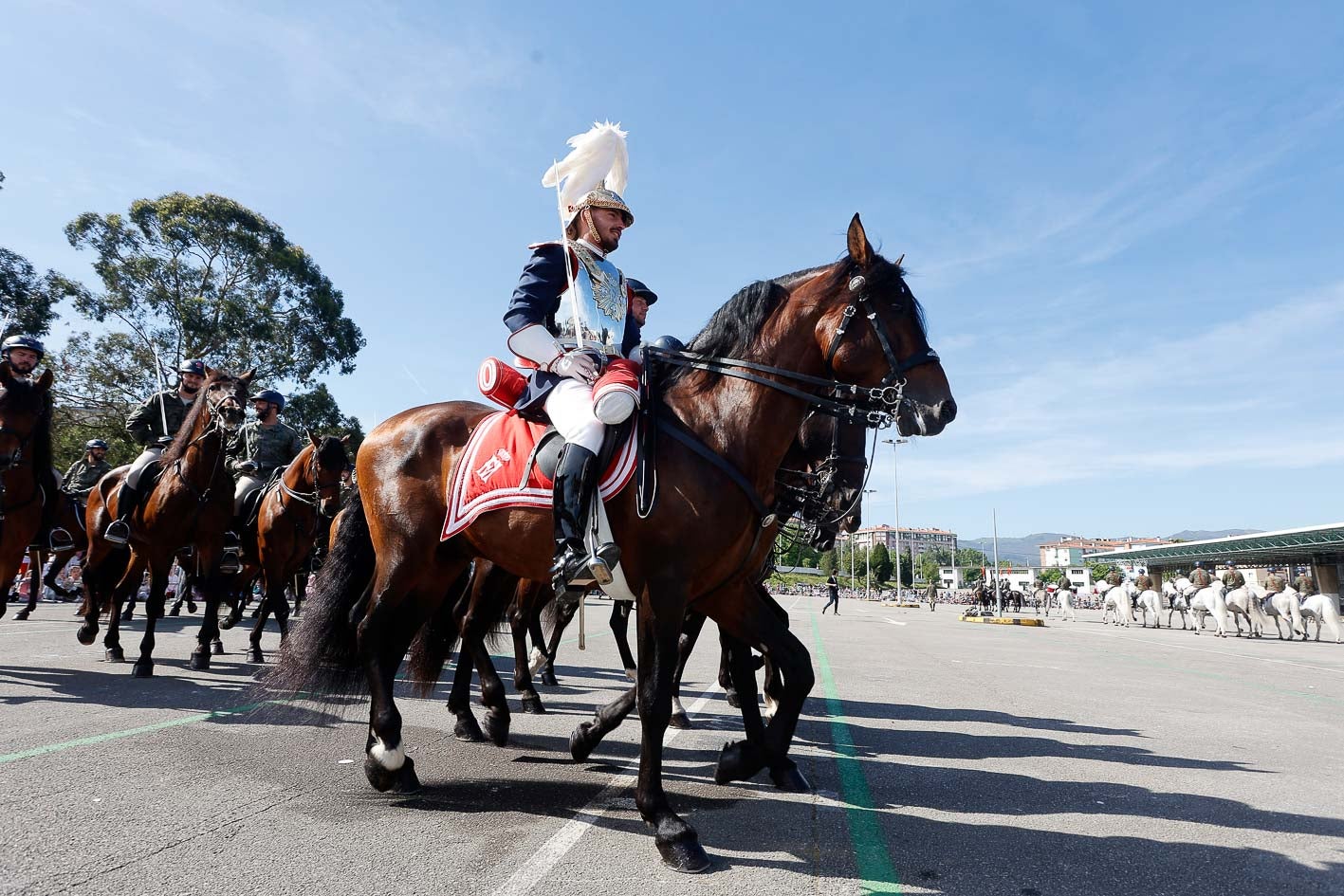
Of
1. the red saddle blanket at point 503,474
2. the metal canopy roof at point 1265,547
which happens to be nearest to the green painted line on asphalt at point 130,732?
the red saddle blanket at point 503,474

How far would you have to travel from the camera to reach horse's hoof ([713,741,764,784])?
13.3 ft

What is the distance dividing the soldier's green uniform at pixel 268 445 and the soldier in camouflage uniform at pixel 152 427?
119 cm

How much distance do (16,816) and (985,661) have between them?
1280 cm

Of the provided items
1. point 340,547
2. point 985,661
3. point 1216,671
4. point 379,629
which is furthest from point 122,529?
point 1216,671

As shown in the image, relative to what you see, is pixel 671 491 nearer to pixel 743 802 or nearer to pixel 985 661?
pixel 743 802

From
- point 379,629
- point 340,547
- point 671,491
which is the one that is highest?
point 671,491

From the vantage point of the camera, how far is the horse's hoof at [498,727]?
5.07m

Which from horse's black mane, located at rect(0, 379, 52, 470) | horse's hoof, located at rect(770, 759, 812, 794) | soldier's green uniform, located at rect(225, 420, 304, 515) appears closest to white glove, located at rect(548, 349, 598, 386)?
horse's hoof, located at rect(770, 759, 812, 794)

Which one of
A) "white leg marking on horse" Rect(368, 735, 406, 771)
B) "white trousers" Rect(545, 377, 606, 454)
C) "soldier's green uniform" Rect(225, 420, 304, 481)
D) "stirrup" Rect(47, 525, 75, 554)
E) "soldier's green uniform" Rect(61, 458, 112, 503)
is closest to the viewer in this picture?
"white trousers" Rect(545, 377, 606, 454)

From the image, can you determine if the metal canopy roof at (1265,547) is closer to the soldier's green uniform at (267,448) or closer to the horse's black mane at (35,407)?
the soldier's green uniform at (267,448)

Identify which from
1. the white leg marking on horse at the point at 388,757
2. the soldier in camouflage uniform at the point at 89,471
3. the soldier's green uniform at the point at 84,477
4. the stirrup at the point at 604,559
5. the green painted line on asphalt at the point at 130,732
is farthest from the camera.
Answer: the soldier in camouflage uniform at the point at 89,471

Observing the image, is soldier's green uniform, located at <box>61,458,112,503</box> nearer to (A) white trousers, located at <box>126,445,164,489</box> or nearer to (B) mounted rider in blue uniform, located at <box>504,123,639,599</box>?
(A) white trousers, located at <box>126,445,164,489</box>

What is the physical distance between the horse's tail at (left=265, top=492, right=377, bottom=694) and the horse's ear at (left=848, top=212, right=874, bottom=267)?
3.44 m

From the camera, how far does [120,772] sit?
151 inches
